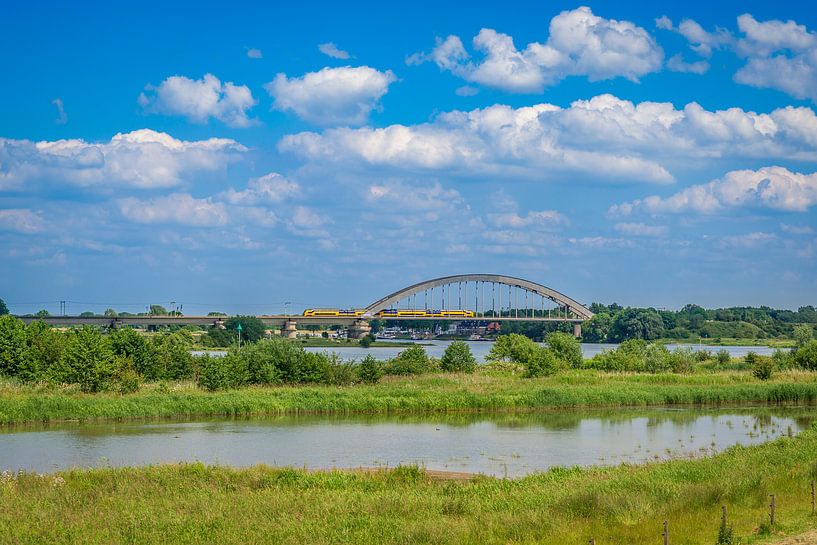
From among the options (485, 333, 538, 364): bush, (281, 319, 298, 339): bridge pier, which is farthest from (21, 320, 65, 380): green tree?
(281, 319, 298, 339): bridge pier

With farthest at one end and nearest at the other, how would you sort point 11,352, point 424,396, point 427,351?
point 427,351 < point 11,352 < point 424,396

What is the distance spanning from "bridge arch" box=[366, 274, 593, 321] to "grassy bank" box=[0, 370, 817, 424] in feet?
249

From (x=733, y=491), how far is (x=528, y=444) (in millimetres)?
12444

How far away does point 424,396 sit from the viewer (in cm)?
3956

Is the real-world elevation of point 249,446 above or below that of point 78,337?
Result: below

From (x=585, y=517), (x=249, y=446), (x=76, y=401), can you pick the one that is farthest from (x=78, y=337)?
(x=585, y=517)

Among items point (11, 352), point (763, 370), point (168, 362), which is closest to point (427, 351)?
point (763, 370)

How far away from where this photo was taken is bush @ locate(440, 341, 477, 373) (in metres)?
50.8

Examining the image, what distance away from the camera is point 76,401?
3381cm

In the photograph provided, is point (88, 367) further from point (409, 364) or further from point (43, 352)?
point (409, 364)

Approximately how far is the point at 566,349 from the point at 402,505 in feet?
135

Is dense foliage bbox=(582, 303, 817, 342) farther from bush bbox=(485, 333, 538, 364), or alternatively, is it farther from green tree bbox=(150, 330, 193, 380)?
green tree bbox=(150, 330, 193, 380)

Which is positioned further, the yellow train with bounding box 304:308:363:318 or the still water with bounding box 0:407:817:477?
the yellow train with bounding box 304:308:363:318

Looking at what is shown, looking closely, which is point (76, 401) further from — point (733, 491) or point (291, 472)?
point (733, 491)
